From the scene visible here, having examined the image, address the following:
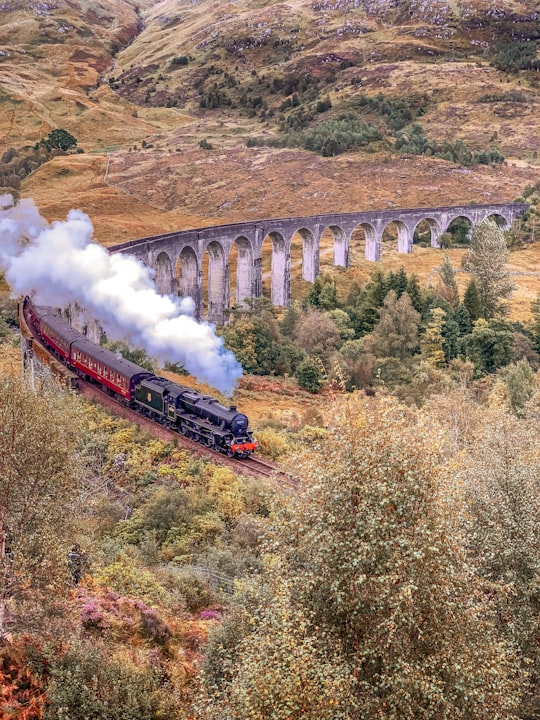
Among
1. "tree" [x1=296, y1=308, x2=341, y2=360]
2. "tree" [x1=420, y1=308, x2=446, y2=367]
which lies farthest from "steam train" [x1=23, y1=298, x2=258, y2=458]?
"tree" [x1=420, y1=308, x2=446, y2=367]

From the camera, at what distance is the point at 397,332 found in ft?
189

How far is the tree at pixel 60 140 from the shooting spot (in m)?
127

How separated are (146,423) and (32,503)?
18365mm

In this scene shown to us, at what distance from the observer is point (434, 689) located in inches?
437

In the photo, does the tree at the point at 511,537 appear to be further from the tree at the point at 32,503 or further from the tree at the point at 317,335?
the tree at the point at 317,335

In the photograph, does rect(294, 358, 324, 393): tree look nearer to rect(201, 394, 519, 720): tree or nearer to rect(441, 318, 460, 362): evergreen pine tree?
rect(441, 318, 460, 362): evergreen pine tree

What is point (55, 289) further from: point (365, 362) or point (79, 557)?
point (79, 557)

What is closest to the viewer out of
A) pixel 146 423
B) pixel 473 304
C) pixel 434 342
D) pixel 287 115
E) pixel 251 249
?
pixel 146 423

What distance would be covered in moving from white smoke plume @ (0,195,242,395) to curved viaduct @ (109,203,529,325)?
6.97 m

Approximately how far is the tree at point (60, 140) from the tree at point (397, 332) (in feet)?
289

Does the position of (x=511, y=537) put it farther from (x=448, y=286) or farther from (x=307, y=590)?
(x=448, y=286)

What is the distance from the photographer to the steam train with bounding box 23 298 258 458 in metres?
29.6

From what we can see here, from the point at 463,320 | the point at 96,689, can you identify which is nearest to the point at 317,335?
the point at 463,320

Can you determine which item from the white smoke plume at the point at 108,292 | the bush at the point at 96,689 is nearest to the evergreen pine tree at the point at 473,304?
the white smoke plume at the point at 108,292
